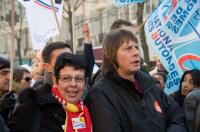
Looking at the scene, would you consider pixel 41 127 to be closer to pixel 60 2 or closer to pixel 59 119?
pixel 59 119

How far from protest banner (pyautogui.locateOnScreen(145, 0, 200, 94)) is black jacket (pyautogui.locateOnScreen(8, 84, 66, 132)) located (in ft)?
7.44

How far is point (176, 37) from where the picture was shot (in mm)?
5762

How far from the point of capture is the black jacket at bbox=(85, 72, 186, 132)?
11.3 feet

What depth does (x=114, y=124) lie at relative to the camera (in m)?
3.40

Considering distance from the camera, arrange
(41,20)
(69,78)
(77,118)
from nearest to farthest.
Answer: (77,118) < (69,78) < (41,20)

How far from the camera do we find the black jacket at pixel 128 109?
3.43 meters

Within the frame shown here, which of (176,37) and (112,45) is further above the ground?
(176,37)

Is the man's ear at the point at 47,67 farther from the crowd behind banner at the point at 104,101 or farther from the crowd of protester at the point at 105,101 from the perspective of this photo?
the crowd of protester at the point at 105,101

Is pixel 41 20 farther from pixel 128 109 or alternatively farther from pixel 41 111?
pixel 128 109

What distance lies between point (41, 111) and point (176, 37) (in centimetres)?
262

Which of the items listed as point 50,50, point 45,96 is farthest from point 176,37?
point 45,96

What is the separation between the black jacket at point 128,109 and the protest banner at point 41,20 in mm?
3778

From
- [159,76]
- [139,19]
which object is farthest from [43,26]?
[139,19]

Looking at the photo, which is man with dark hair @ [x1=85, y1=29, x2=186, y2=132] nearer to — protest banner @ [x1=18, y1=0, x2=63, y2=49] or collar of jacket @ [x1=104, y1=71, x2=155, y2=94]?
collar of jacket @ [x1=104, y1=71, x2=155, y2=94]
